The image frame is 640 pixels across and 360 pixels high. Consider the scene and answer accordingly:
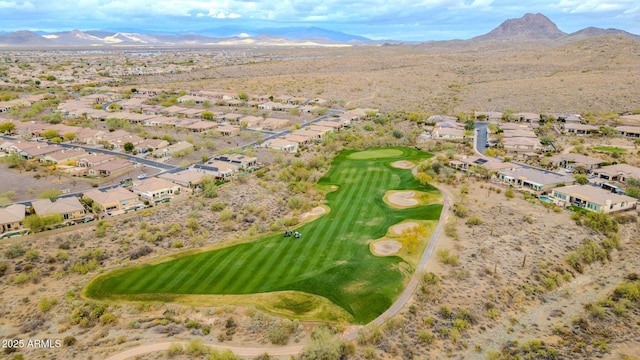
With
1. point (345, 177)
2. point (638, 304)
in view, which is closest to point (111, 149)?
point (345, 177)

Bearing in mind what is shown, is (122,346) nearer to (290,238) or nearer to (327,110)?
(290,238)

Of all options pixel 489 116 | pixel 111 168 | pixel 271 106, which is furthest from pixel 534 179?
pixel 271 106

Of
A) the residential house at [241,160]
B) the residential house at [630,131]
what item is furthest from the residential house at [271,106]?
the residential house at [630,131]

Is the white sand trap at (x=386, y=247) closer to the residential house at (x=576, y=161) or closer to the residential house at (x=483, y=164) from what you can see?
the residential house at (x=483, y=164)

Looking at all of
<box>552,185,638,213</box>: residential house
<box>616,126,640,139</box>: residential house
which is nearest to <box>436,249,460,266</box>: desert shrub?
<box>552,185,638,213</box>: residential house

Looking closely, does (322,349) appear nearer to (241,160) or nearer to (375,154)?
(241,160)

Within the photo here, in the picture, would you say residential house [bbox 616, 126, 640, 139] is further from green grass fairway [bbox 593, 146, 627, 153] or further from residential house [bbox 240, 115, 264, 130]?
residential house [bbox 240, 115, 264, 130]
